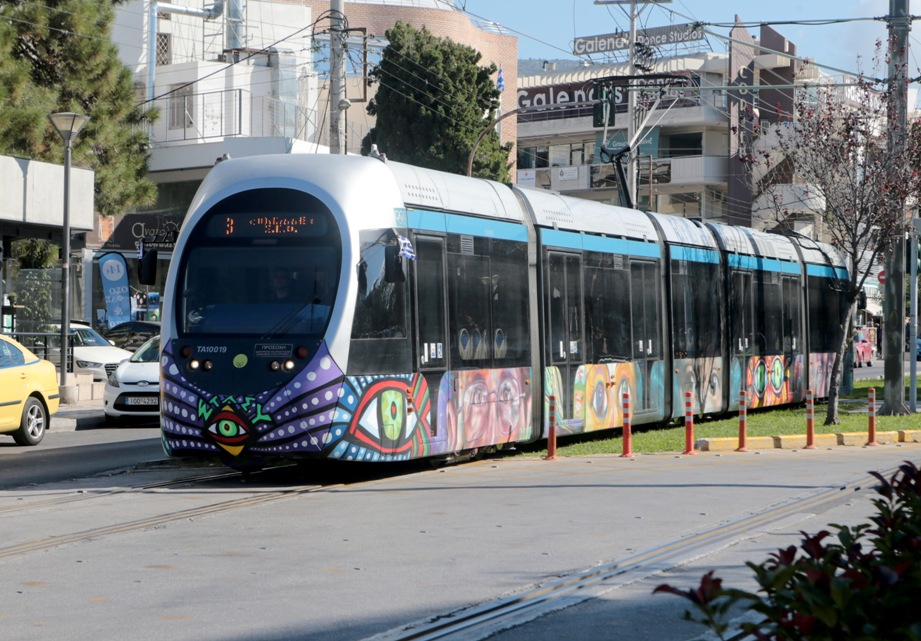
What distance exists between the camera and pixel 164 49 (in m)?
55.8

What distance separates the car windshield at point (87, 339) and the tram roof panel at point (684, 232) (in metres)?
14.5

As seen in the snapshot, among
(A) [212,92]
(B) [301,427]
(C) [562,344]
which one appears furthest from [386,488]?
(A) [212,92]

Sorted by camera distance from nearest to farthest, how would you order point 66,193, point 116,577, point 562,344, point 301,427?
1. point 116,577
2. point 301,427
3. point 562,344
4. point 66,193

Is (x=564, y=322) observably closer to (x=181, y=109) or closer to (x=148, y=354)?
(x=148, y=354)

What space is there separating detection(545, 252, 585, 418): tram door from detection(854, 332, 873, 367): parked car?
4130cm

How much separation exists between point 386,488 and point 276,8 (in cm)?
5076

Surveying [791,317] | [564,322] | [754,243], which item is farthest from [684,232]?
[791,317]

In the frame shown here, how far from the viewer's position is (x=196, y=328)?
13.3 m

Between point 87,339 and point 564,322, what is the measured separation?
54.2 ft

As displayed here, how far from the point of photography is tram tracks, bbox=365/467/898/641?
22.1 ft

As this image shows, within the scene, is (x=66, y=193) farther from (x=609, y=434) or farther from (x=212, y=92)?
(x=212, y=92)

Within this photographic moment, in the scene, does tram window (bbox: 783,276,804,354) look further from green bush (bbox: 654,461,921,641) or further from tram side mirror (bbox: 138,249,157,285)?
green bush (bbox: 654,461,921,641)

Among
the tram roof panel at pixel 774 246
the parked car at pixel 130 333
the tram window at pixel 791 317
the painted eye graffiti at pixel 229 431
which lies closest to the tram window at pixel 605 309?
the painted eye graffiti at pixel 229 431

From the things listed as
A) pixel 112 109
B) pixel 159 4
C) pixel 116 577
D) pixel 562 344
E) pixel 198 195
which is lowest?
pixel 116 577
